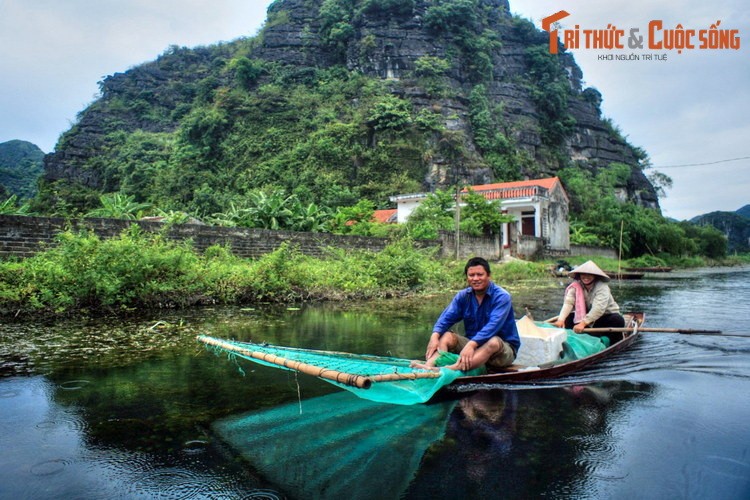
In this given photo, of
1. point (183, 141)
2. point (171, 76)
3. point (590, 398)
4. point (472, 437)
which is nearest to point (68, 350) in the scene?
point (472, 437)

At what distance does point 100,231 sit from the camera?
35.2ft

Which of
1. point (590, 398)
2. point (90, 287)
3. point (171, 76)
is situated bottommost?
point (590, 398)

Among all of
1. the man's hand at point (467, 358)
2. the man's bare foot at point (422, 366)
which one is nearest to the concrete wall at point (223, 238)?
the man's bare foot at point (422, 366)

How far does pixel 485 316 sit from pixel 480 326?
0.40 feet

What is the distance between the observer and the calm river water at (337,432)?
262 cm

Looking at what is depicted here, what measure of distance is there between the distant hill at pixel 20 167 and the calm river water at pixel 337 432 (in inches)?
1508

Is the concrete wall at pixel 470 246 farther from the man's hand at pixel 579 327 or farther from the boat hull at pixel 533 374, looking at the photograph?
the boat hull at pixel 533 374

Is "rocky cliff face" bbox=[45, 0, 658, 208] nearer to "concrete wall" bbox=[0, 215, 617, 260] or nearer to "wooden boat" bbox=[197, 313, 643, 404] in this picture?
"concrete wall" bbox=[0, 215, 617, 260]

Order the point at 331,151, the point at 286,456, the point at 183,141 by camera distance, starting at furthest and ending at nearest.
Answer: the point at 183,141 < the point at 331,151 < the point at 286,456

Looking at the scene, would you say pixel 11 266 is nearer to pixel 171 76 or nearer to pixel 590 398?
pixel 590 398

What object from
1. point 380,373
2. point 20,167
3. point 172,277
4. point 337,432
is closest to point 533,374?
point 380,373

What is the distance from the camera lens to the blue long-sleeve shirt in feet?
13.4

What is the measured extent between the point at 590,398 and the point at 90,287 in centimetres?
809

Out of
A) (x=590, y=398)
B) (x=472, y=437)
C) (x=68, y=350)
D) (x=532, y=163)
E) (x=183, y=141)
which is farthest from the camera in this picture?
(x=532, y=163)
